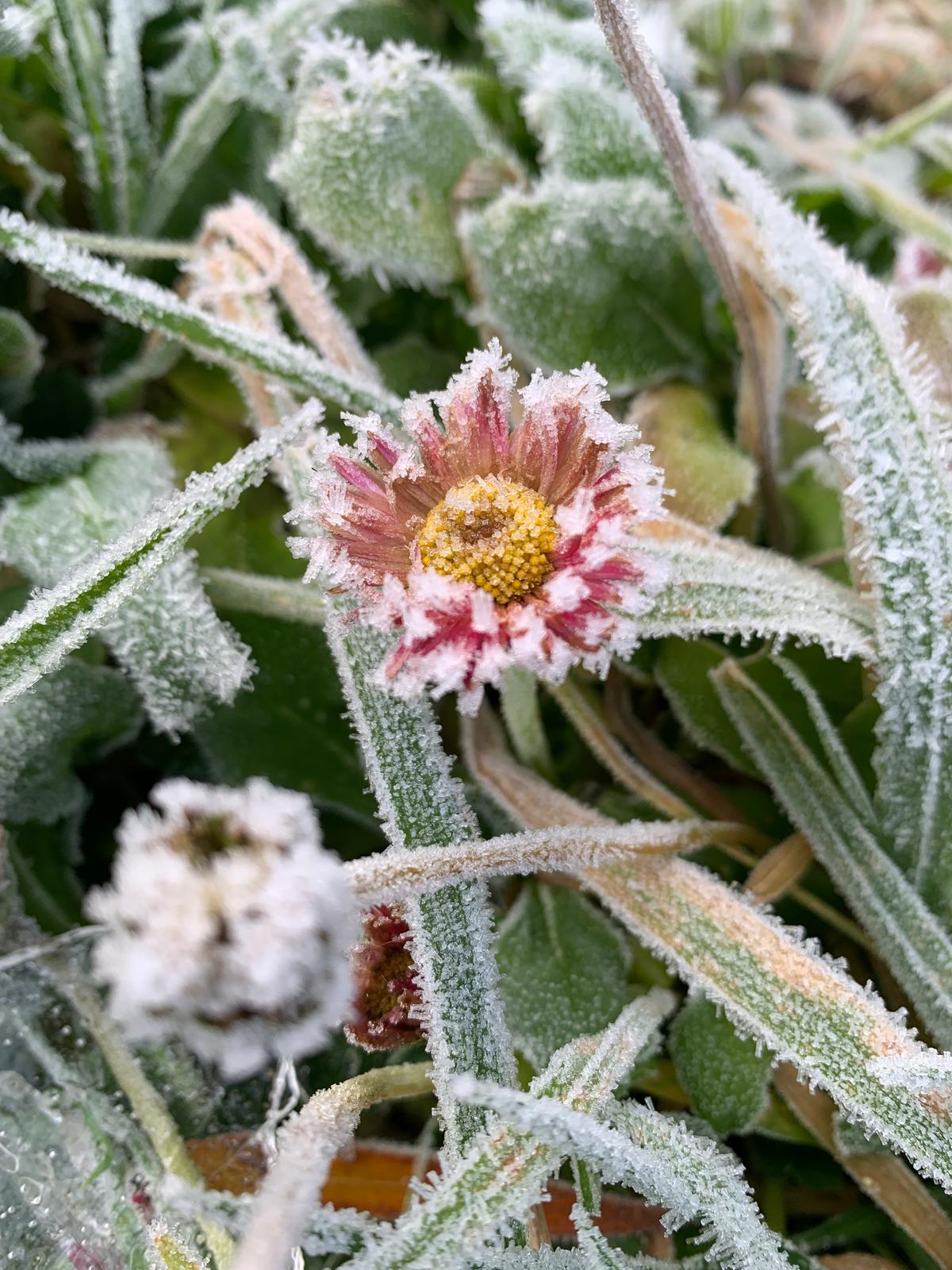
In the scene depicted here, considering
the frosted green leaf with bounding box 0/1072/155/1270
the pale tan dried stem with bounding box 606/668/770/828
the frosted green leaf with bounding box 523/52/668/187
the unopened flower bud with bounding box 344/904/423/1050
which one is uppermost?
the frosted green leaf with bounding box 523/52/668/187

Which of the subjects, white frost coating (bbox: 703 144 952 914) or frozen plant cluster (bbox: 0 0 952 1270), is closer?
frozen plant cluster (bbox: 0 0 952 1270)

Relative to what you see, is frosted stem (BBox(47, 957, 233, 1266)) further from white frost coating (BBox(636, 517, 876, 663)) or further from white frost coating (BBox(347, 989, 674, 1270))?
white frost coating (BBox(636, 517, 876, 663))

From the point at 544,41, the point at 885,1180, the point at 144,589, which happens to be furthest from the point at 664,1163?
the point at 544,41

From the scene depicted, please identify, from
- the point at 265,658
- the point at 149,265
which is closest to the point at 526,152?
the point at 149,265

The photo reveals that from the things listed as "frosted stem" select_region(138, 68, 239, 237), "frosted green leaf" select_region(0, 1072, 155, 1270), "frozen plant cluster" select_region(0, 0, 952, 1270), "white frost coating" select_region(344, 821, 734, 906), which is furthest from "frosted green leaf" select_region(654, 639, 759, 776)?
"frosted stem" select_region(138, 68, 239, 237)

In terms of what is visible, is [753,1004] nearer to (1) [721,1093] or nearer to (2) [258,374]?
(1) [721,1093]

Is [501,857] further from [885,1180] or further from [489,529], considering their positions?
[885,1180]

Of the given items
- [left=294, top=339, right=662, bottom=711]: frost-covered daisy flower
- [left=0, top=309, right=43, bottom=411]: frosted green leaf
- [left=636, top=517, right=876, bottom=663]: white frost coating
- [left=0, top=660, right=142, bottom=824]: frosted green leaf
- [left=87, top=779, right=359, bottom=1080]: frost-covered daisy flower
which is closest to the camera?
[left=87, top=779, right=359, bottom=1080]: frost-covered daisy flower

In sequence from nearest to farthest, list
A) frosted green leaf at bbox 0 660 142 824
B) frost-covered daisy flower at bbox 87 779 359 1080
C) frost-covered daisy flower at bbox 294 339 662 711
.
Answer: frost-covered daisy flower at bbox 87 779 359 1080
frost-covered daisy flower at bbox 294 339 662 711
frosted green leaf at bbox 0 660 142 824
